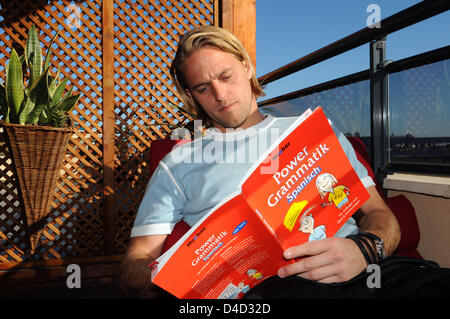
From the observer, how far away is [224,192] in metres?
1.05

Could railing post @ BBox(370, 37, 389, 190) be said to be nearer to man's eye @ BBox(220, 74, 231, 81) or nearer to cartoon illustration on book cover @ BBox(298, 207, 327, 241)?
man's eye @ BBox(220, 74, 231, 81)

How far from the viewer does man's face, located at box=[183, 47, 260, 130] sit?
1.23m

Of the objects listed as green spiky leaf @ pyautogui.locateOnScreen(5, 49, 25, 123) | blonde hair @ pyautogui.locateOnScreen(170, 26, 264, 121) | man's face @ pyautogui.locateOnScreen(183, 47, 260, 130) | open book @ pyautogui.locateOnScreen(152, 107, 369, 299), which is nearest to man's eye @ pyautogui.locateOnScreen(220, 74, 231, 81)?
man's face @ pyautogui.locateOnScreen(183, 47, 260, 130)

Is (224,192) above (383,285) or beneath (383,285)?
above

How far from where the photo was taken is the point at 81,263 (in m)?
3.01

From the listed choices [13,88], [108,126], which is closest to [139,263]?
[13,88]

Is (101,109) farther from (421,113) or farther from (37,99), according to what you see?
(421,113)

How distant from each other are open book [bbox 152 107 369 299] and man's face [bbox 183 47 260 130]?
0.46m

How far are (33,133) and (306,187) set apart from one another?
2.16m

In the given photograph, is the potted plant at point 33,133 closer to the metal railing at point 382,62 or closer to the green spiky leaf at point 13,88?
the green spiky leaf at point 13,88

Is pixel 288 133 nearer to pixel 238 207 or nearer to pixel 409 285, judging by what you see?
pixel 238 207

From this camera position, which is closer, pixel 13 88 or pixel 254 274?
pixel 254 274
